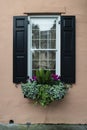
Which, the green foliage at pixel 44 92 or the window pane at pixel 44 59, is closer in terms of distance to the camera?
the green foliage at pixel 44 92

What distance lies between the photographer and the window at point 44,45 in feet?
30.7

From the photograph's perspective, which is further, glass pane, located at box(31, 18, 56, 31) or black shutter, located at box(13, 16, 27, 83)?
glass pane, located at box(31, 18, 56, 31)

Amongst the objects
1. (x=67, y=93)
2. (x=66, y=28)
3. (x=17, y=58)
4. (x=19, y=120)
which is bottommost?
(x=19, y=120)

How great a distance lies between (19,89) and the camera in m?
9.43

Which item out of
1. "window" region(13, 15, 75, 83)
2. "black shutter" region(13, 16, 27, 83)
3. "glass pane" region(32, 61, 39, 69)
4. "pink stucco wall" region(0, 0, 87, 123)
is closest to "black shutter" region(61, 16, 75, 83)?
"window" region(13, 15, 75, 83)

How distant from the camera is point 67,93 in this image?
9.38 metres

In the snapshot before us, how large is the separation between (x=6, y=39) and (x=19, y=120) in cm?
196

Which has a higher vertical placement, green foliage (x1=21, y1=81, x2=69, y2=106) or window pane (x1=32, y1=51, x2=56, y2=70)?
window pane (x1=32, y1=51, x2=56, y2=70)

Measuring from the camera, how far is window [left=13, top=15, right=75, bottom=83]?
9.34 m

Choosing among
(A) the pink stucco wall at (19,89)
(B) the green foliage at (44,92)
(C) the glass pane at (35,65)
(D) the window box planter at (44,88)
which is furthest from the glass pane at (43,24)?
(B) the green foliage at (44,92)

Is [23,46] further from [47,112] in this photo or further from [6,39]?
[47,112]

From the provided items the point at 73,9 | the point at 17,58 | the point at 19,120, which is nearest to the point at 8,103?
the point at 19,120

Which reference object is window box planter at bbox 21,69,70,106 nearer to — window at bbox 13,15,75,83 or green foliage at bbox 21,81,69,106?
green foliage at bbox 21,81,69,106

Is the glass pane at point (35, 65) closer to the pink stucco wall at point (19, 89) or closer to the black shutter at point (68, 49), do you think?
the pink stucco wall at point (19, 89)
